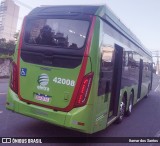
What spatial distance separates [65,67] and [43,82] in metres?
0.69

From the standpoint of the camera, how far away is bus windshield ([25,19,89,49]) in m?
6.16

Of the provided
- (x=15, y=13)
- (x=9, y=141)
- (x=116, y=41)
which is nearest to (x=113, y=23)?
(x=116, y=41)

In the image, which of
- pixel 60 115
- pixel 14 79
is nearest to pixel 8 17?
pixel 14 79

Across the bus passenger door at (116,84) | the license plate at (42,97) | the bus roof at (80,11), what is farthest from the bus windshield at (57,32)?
the bus passenger door at (116,84)

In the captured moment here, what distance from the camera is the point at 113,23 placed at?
7.35 metres

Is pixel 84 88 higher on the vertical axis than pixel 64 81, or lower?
lower

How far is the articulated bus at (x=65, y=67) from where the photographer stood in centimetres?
590

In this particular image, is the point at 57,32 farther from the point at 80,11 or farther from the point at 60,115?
the point at 60,115

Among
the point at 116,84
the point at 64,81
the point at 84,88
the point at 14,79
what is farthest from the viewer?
the point at 116,84

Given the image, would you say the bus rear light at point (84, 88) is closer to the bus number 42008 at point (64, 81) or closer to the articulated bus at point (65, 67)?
the articulated bus at point (65, 67)

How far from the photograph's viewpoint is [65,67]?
6086 millimetres

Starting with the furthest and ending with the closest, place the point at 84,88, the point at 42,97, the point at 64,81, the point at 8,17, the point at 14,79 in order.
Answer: the point at 8,17, the point at 14,79, the point at 42,97, the point at 64,81, the point at 84,88

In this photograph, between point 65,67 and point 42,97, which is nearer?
point 65,67

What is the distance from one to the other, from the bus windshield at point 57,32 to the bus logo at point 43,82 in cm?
78
